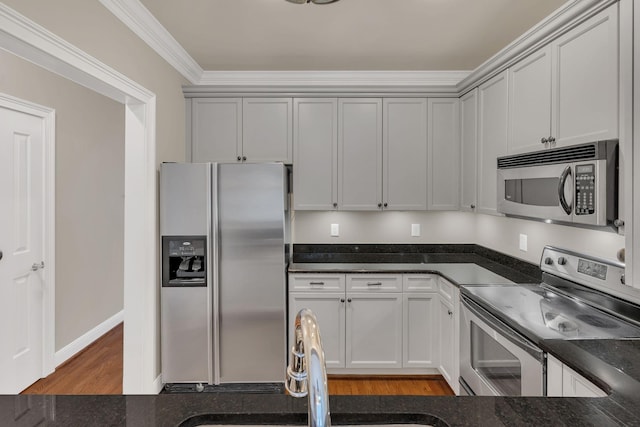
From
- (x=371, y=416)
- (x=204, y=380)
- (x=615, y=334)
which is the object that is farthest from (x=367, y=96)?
(x=371, y=416)

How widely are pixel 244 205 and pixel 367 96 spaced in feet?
4.69

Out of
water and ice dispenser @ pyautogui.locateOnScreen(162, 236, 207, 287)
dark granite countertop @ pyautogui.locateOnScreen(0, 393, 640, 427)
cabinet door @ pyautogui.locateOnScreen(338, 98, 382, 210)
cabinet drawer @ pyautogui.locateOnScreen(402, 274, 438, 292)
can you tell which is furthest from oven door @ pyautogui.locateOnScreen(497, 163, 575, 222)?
water and ice dispenser @ pyautogui.locateOnScreen(162, 236, 207, 287)

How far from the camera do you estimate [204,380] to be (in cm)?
283

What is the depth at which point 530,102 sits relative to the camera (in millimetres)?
2230

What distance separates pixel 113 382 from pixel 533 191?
128 inches

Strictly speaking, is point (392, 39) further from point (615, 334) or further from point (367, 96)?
point (615, 334)

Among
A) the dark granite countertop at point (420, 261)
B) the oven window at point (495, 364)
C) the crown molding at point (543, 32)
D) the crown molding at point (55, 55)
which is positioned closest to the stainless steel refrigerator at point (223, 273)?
the dark granite countertop at point (420, 261)

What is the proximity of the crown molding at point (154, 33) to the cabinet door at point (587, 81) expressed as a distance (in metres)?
2.33

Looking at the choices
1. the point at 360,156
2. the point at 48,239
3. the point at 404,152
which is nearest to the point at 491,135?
the point at 404,152

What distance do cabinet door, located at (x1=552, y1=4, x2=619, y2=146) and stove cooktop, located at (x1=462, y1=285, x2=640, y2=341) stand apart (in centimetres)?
84

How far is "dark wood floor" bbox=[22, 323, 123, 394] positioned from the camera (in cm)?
288

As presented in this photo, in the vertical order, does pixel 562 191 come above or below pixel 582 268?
above

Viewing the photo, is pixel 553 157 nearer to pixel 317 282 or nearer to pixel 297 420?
pixel 297 420

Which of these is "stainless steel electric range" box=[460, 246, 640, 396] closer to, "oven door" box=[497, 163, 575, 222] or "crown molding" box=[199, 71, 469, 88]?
"oven door" box=[497, 163, 575, 222]
